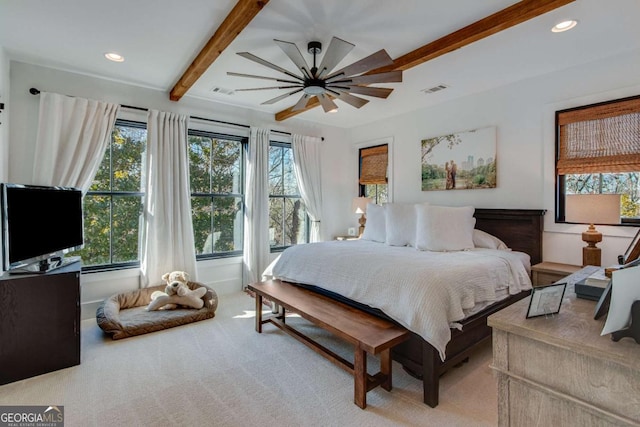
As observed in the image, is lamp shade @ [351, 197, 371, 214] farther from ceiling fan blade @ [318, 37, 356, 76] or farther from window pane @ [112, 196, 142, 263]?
window pane @ [112, 196, 142, 263]

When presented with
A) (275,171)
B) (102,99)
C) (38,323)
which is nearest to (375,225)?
(275,171)

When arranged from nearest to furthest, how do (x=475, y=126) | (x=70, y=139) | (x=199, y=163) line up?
(x=70, y=139), (x=475, y=126), (x=199, y=163)

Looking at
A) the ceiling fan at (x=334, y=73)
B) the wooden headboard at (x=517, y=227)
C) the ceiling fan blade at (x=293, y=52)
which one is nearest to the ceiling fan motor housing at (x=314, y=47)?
the ceiling fan at (x=334, y=73)

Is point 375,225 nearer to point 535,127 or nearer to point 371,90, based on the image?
point 371,90

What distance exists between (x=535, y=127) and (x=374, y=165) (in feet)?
7.97

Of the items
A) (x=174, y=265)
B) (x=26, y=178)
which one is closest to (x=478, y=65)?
(x=174, y=265)

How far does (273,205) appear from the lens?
5051mm

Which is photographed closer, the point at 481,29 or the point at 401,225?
the point at 481,29

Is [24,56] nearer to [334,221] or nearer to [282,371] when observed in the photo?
[282,371]

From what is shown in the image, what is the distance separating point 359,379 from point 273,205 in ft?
11.2

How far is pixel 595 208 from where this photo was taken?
261 centimetres

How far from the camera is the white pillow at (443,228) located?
327 centimetres

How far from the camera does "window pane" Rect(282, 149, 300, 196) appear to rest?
518 centimetres

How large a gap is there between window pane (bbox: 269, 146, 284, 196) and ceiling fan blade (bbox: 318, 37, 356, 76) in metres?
2.65
